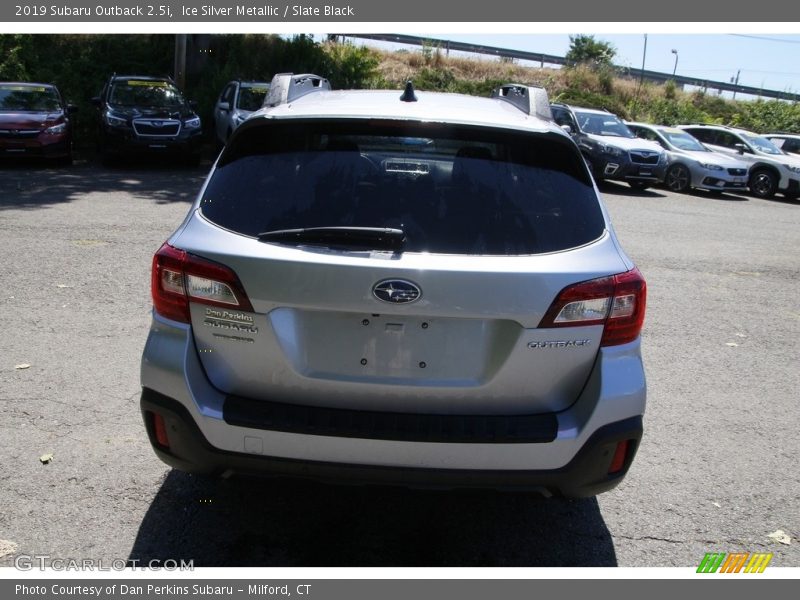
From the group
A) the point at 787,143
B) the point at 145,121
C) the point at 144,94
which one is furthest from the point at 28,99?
the point at 787,143

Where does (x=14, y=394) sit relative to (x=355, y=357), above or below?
below

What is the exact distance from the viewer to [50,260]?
7883mm

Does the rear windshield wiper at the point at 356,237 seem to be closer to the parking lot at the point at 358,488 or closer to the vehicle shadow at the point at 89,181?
the parking lot at the point at 358,488

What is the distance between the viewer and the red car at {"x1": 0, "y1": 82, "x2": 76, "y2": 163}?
14977 millimetres

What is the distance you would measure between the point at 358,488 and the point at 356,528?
0.63 feet

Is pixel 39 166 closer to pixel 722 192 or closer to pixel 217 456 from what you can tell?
pixel 217 456

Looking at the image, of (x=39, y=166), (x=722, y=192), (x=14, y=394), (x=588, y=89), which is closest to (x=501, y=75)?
(x=588, y=89)

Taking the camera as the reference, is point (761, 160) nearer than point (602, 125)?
No

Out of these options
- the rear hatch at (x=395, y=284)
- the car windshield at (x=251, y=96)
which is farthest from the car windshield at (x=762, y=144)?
the rear hatch at (x=395, y=284)

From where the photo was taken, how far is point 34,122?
15.3 m

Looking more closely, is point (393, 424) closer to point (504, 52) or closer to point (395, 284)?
point (395, 284)

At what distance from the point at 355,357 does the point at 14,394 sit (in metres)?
2.91

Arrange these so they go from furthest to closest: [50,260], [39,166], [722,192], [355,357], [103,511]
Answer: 1. [722,192]
2. [39,166]
3. [50,260]
4. [103,511]
5. [355,357]

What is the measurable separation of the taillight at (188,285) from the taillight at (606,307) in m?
1.15
